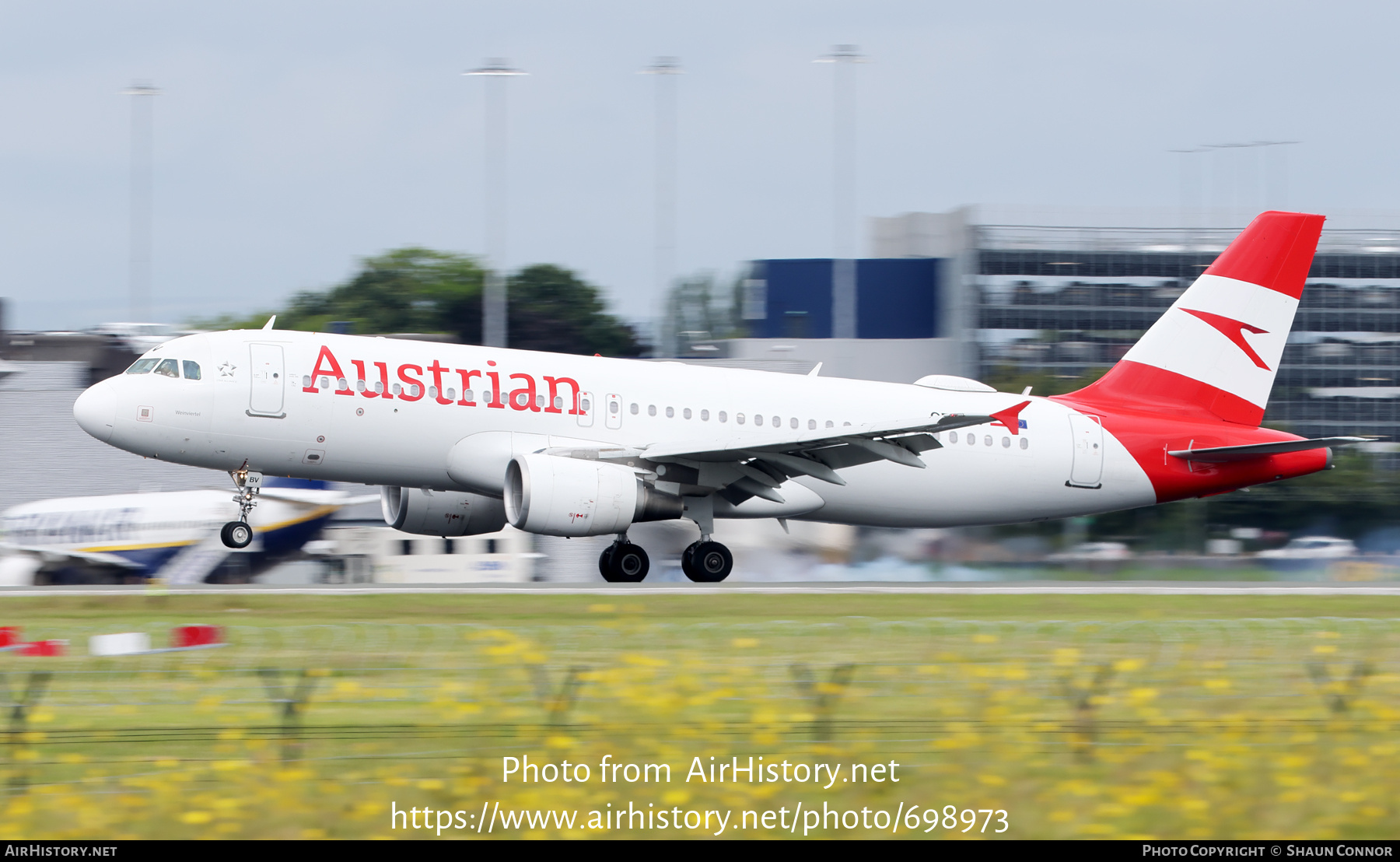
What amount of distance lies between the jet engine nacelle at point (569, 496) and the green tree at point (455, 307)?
53.6 meters

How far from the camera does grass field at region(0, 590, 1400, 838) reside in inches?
299

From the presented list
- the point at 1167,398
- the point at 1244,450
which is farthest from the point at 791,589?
the point at 1244,450

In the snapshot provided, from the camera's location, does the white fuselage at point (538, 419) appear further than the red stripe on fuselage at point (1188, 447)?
No

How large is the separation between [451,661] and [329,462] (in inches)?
526

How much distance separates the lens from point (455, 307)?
87.5m

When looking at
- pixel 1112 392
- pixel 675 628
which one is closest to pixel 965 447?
pixel 1112 392

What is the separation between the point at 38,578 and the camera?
32.0 metres

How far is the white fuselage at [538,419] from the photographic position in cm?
2284

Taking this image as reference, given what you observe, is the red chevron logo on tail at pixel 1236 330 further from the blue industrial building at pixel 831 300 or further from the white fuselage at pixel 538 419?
the blue industrial building at pixel 831 300

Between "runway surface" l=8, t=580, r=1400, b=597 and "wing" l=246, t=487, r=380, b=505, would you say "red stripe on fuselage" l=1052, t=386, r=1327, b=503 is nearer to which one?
"runway surface" l=8, t=580, r=1400, b=597

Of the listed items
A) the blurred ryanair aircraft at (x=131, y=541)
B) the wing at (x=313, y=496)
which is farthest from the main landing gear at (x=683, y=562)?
the wing at (x=313, y=496)

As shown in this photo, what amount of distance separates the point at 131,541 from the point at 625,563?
44.9ft

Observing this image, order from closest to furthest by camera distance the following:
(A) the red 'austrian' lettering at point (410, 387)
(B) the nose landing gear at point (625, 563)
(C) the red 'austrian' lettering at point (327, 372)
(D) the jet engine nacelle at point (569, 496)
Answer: (D) the jet engine nacelle at point (569, 496)
(C) the red 'austrian' lettering at point (327, 372)
(A) the red 'austrian' lettering at point (410, 387)
(B) the nose landing gear at point (625, 563)
